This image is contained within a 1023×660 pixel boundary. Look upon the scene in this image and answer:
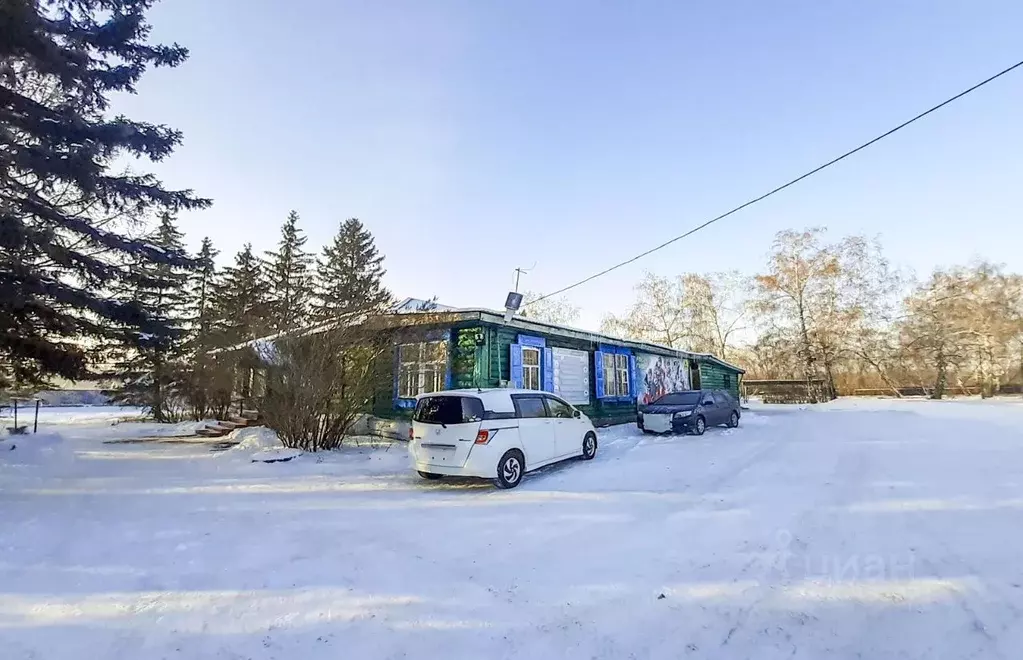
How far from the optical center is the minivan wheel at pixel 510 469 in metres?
7.91

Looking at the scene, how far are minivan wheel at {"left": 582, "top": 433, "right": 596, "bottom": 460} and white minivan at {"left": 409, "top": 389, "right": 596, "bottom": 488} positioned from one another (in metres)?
1.44

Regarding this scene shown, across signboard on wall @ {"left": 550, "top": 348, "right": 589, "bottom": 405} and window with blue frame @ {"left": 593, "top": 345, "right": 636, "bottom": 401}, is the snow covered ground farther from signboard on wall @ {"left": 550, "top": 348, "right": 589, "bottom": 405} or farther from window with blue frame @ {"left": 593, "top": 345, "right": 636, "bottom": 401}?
window with blue frame @ {"left": 593, "top": 345, "right": 636, "bottom": 401}

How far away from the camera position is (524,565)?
15.3 ft

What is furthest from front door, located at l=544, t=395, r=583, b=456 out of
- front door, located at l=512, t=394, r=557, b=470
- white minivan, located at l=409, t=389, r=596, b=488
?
white minivan, located at l=409, t=389, r=596, b=488

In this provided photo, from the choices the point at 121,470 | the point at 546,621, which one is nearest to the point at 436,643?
the point at 546,621

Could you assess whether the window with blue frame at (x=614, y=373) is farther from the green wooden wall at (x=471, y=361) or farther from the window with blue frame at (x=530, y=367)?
the green wooden wall at (x=471, y=361)

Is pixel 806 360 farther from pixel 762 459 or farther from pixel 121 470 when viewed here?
pixel 121 470

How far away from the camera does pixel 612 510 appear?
6449 millimetres

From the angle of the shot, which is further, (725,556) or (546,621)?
(725,556)

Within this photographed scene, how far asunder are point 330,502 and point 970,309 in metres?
47.3

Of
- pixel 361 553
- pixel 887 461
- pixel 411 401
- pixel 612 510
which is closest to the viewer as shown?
pixel 361 553

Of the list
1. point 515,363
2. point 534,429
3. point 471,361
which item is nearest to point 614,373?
point 515,363

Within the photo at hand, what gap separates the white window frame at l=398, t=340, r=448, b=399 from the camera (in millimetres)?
13055

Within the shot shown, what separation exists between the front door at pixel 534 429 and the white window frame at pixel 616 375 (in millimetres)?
9025
